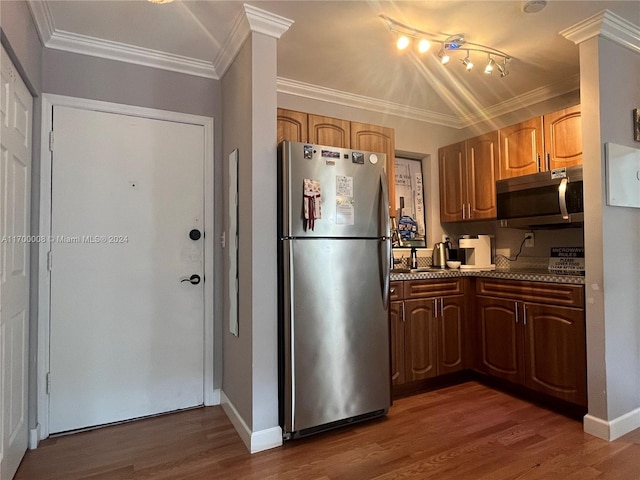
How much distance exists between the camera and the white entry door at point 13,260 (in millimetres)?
1689

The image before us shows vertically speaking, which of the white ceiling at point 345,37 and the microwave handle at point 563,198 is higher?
the white ceiling at point 345,37

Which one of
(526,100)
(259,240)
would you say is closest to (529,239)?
(526,100)

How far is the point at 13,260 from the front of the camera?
1.86 meters

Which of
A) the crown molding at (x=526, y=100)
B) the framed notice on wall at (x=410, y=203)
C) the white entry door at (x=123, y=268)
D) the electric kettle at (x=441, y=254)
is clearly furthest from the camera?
the framed notice on wall at (x=410, y=203)

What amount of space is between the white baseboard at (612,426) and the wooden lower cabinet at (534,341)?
15cm

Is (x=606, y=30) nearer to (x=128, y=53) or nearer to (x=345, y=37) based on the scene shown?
(x=345, y=37)

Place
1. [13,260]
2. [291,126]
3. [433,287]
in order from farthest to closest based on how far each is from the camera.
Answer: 1. [433,287]
2. [291,126]
3. [13,260]

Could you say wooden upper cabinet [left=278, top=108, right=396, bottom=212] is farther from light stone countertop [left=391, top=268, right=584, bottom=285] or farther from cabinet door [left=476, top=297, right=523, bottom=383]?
cabinet door [left=476, top=297, right=523, bottom=383]

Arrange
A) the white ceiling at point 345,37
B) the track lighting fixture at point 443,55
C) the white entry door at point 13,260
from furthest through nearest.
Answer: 1. the track lighting fixture at point 443,55
2. the white ceiling at point 345,37
3. the white entry door at point 13,260

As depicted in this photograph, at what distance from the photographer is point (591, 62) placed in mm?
2268

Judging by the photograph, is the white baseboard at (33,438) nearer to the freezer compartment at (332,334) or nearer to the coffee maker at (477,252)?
the freezer compartment at (332,334)

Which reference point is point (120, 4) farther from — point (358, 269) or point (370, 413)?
point (370, 413)

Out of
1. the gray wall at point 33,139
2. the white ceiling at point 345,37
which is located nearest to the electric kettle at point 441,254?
the white ceiling at point 345,37

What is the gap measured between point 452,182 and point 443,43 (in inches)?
60.6
